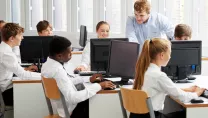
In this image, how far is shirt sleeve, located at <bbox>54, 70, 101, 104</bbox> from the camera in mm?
3775

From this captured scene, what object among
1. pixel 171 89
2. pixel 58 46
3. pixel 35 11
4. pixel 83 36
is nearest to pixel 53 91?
pixel 58 46

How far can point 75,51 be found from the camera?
25.4 feet

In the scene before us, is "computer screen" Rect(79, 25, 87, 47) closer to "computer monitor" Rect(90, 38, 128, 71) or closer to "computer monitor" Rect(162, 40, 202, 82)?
"computer monitor" Rect(90, 38, 128, 71)

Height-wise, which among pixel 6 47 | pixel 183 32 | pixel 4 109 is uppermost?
pixel 183 32

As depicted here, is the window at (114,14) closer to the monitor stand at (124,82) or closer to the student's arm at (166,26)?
the student's arm at (166,26)

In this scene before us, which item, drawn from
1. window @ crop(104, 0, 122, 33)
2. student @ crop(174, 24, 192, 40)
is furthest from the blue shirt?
window @ crop(104, 0, 122, 33)

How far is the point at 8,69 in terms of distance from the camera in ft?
16.0

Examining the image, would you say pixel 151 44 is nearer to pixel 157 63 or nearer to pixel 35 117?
pixel 157 63

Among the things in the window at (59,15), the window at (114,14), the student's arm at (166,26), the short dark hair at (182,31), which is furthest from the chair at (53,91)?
the window at (59,15)

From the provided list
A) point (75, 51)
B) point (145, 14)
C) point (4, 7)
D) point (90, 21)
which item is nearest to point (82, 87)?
point (145, 14)

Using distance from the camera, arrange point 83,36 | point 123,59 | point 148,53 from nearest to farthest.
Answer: point 148,53, point 123,59, point 83,36

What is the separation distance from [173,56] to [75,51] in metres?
3.54

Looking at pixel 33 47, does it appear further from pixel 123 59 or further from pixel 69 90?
pixel 69 90

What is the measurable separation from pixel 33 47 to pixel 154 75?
226 centimetres
